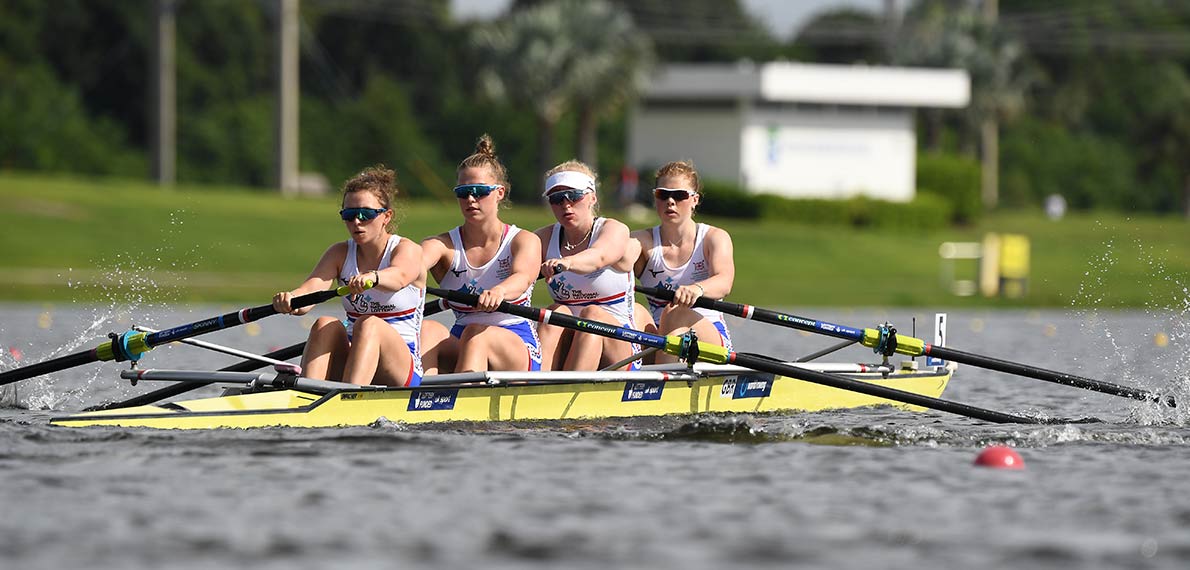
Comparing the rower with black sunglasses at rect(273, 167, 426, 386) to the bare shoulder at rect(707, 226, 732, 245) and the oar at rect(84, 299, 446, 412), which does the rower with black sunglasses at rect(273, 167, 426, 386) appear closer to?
the oar at rect(84, 299, 446, 412)

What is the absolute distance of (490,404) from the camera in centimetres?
1007

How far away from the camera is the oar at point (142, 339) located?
977 cm

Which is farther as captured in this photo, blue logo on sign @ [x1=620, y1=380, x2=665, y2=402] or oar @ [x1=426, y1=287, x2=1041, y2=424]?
blue logo on sign @ [x1=620, y1=380, x2=665, y2=402]

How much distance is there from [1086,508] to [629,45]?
135 feet

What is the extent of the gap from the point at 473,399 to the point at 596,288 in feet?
4.39

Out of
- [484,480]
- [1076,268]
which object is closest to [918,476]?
[484,480]

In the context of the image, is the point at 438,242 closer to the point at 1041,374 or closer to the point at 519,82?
the point at 1041,374

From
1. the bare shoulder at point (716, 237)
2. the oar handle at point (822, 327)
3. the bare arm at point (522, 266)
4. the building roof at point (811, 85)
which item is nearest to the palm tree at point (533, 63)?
the building roof at point (811, 85)

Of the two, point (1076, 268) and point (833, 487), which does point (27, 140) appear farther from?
point (833, 487)

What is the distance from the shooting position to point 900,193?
48000mm

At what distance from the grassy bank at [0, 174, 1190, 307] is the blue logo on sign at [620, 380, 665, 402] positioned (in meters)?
15.4

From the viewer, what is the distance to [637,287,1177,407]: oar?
11242 mm

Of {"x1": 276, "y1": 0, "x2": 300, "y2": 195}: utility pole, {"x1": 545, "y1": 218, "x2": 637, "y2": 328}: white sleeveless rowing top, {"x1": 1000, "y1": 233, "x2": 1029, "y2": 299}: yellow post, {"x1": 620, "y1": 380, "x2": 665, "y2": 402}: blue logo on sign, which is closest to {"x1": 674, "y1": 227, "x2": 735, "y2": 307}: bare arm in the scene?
{"x1": 545, "y1": 218, "x2": 637, "y2": 328}: white sleeveless rowing top

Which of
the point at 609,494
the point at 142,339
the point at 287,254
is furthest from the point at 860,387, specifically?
the point at 287,254
